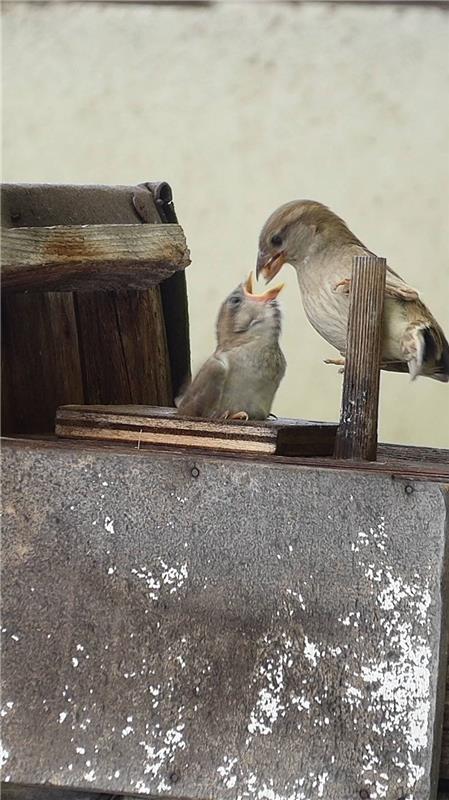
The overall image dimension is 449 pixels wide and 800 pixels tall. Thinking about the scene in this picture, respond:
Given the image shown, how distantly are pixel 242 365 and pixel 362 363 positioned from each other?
7.8 inches

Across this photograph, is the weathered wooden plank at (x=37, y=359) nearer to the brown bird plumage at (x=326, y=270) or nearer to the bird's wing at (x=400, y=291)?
the brown bird plumage at (x=326, y=270)

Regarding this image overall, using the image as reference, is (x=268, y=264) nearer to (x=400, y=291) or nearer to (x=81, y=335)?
(x=400, y=291)

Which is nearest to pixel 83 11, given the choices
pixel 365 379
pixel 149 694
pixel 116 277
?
pixel 116 277

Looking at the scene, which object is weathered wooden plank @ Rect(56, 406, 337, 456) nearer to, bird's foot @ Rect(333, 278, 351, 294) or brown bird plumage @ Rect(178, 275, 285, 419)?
brown bird plumage @ Rect(178, 275, 285, 419)

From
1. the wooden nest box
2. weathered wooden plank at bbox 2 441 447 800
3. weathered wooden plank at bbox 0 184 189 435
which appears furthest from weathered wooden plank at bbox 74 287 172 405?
weathered wooden plank at bbox 2 441 447 800

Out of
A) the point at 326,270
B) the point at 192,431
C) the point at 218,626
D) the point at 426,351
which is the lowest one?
the point at 218,626

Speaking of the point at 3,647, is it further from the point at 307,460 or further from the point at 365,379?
the point at 365,379

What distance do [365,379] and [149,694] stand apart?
438 millimetres

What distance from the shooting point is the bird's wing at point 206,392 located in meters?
1.60

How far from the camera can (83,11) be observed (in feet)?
11.1

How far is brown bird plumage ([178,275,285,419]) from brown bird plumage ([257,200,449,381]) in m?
0.06

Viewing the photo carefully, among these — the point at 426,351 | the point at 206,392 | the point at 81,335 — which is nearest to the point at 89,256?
the point at 206,392

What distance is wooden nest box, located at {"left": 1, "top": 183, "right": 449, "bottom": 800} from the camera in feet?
4.44

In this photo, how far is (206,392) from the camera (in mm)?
1611
